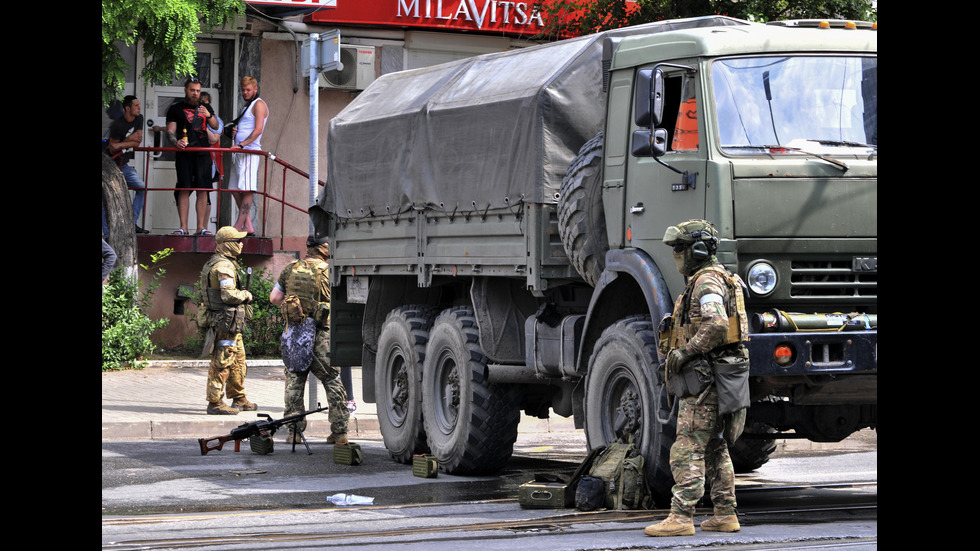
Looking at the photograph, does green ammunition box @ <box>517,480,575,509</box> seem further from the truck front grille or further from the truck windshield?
the truck windshield

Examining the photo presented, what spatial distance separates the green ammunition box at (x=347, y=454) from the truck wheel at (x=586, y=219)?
3.09 meters

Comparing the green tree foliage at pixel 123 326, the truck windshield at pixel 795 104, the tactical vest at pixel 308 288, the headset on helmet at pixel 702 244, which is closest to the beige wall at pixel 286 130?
the green tree foliage at pixel 123 326

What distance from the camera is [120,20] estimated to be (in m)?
17.1

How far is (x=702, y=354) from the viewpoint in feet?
26.8

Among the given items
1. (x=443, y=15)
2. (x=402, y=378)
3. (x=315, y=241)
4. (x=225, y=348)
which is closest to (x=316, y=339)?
(x=402, y=378)

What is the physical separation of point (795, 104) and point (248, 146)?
13471 millimetres

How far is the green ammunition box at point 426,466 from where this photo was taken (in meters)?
11.5

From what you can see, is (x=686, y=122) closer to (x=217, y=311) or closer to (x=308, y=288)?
(x=308, y=288)

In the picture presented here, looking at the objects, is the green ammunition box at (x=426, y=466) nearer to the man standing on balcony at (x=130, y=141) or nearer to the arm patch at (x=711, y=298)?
the arm patch at (x=711, y=298)

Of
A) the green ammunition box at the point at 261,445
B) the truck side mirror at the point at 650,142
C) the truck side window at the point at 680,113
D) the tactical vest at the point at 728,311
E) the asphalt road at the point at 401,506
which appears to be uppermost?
the truck side window at the point at 680,113

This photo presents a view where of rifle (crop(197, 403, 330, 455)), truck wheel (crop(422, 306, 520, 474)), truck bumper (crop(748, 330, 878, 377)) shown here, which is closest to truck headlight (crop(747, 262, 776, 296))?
truck bumper (crop(748, 330, 878, 377))

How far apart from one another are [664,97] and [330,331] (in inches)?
213
